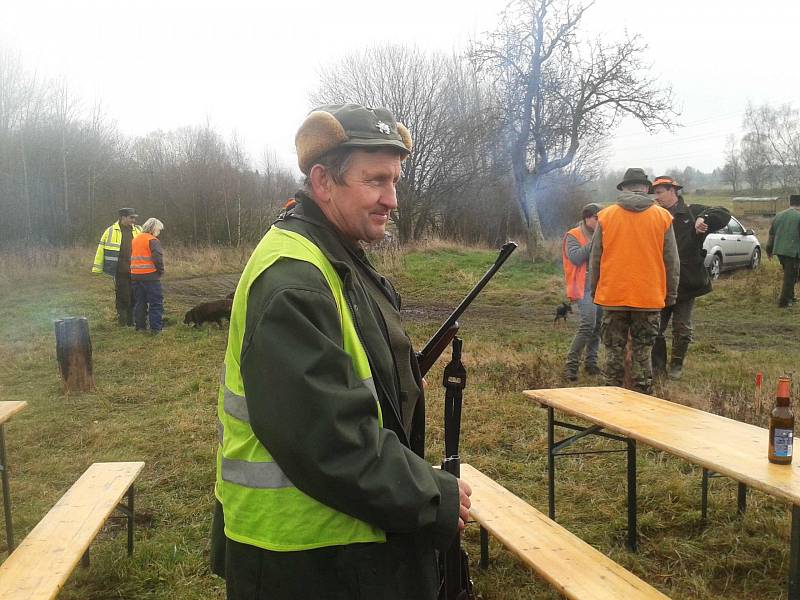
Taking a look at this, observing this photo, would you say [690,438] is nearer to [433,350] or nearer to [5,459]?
[433,350]

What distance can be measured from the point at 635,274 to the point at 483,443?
2.08 meters

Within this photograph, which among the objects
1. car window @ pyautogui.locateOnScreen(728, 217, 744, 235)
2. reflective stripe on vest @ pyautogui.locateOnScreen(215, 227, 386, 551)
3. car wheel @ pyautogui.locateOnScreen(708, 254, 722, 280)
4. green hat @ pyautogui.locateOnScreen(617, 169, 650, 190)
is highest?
green hat @ pyautogui.locateOnScreen(617, 169, 650, 190)

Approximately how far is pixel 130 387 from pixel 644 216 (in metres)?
6.11

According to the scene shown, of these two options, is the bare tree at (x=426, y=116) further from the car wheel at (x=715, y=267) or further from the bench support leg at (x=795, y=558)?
the bench support leg at (x=795, y=558)

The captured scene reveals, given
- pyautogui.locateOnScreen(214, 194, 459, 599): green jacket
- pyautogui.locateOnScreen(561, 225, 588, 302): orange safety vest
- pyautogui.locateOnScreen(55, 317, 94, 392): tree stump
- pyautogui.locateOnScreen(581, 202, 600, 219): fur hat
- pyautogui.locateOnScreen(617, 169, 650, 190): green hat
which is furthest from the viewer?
pyautogui.locateOnScreen(55, 317, 94, 392): tree stump

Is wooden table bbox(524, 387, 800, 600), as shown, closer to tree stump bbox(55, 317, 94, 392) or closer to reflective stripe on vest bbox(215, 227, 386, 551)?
reflective stripe on vest bbox(215, 227, 386, 551)

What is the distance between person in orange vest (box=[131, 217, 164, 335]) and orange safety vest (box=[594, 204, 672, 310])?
25.1 feet

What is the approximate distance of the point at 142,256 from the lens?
11.4 metres

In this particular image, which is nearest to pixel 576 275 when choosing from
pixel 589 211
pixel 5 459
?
pixel 589 211

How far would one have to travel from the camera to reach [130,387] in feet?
27.1

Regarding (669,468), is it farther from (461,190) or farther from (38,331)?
(461,190)

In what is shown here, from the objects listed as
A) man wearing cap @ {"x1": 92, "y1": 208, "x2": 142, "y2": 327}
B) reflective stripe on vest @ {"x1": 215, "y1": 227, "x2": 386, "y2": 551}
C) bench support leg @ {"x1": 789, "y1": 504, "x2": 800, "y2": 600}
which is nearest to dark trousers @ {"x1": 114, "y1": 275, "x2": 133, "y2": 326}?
man wearing cap @ {"x1": 92, "y1": 208, "x2": 142, "y2": 327}

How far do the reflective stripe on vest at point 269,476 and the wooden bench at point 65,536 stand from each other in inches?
Answer: 61.0

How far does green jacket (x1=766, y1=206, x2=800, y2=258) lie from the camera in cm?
1230
